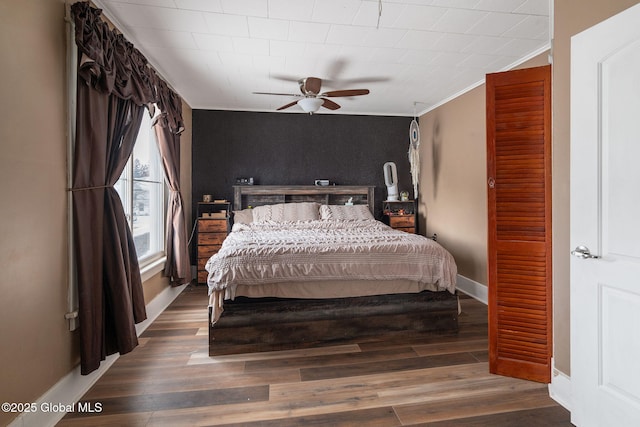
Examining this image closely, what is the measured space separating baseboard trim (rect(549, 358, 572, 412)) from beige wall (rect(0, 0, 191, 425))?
2.91 m

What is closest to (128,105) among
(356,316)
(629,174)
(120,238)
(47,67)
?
(47,67)

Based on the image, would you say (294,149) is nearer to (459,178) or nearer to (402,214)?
(402,214)

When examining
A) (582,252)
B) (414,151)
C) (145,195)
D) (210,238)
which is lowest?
(210,238)

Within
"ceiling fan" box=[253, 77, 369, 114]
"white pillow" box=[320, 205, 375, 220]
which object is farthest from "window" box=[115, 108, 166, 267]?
"white pillow" box=[320, 205, 375, 220]

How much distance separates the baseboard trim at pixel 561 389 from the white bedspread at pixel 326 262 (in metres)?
0.97

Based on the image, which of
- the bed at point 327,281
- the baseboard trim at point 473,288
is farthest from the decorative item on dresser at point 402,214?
the bed at point 327,281

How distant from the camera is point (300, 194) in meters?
5.16

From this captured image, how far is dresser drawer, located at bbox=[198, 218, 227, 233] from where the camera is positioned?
4422mm

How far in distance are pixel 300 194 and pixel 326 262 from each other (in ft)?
8.63

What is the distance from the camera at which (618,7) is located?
154cm

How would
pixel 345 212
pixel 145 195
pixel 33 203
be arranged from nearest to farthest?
pixel 33 203
pixel 145 195
pixel 345 212

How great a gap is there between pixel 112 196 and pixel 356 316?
2083 millimetres

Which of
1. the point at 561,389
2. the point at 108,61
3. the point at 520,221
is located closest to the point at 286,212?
the point at 108,61

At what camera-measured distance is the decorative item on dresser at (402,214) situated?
5.07 meters
